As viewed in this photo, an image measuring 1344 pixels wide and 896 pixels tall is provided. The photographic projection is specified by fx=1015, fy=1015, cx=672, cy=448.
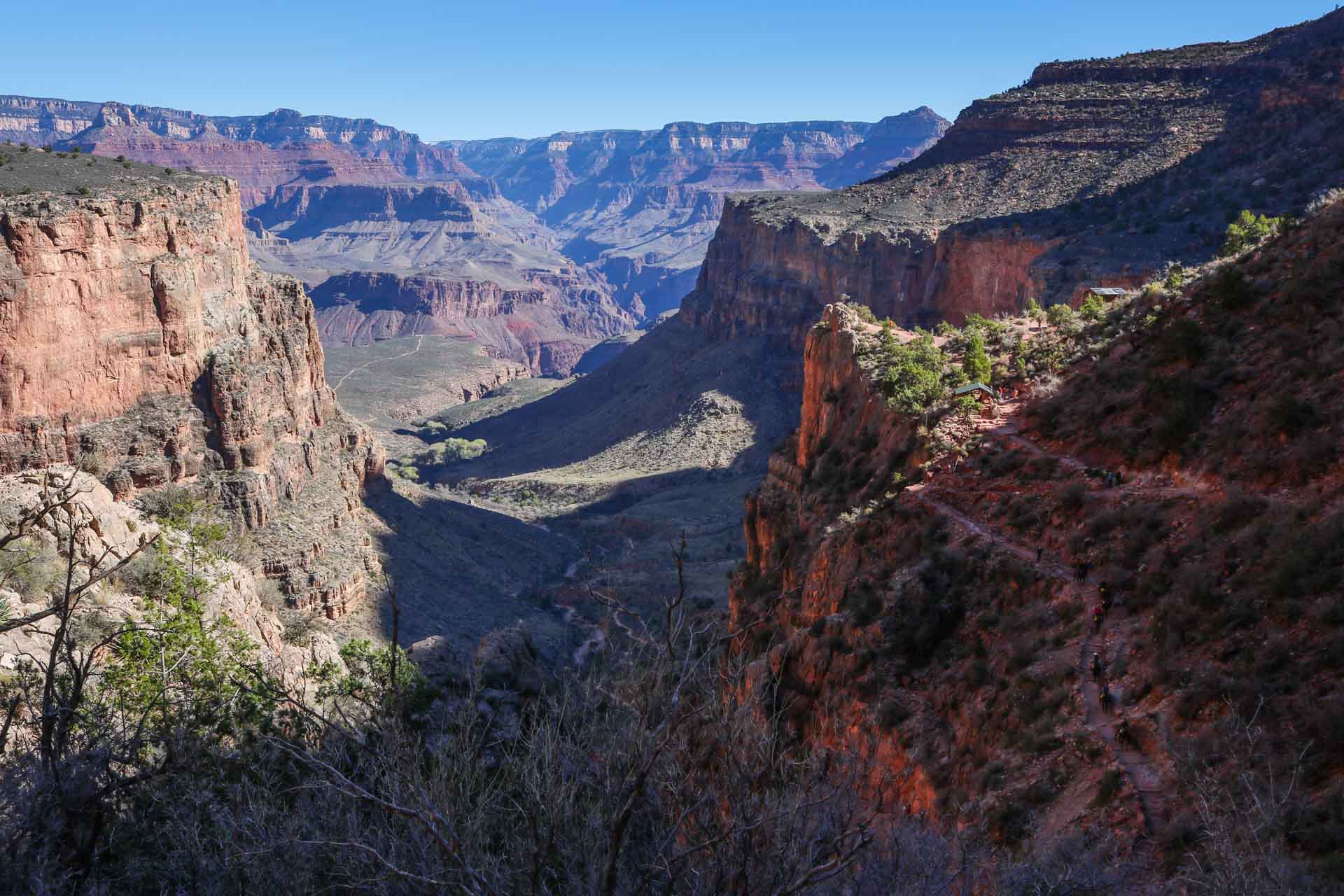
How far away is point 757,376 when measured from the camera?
98.9 meters

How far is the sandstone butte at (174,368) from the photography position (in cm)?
4184

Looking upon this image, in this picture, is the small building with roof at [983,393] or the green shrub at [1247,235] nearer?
the small building with roof at [983,393]

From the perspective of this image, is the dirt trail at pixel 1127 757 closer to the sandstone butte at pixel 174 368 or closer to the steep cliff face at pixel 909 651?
the steep cliff face at pixel 909 651

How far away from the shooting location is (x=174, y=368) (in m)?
47.7

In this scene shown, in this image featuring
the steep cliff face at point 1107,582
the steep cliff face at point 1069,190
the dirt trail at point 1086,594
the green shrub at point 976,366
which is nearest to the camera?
the dirt trail at point 1086,594

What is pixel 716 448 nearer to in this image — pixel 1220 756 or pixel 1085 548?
pixel 1085 548

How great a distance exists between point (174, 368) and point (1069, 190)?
6315cm

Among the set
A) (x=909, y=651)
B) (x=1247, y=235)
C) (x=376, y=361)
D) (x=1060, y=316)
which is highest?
(x=1247, y=235)

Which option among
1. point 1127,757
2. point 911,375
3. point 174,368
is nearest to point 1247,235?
point 911,375

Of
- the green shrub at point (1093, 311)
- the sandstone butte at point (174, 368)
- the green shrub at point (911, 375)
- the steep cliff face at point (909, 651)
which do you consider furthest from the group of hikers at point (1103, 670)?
the sandstone butte at point (174, 368)

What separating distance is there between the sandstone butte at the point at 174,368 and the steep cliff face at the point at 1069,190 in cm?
4058

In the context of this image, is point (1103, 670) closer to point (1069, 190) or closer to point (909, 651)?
point (909, 651)

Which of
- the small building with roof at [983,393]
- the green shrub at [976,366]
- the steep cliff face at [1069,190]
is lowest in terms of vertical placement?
the small building with roof at [983,393]

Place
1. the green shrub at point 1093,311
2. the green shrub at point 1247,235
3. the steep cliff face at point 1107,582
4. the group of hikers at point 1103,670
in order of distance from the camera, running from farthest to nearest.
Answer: the green shrub at point 1093,311, the green shrub at point 1247,235, the group of hikers at point 1103,670, the steep cliff face at point 1107,582
